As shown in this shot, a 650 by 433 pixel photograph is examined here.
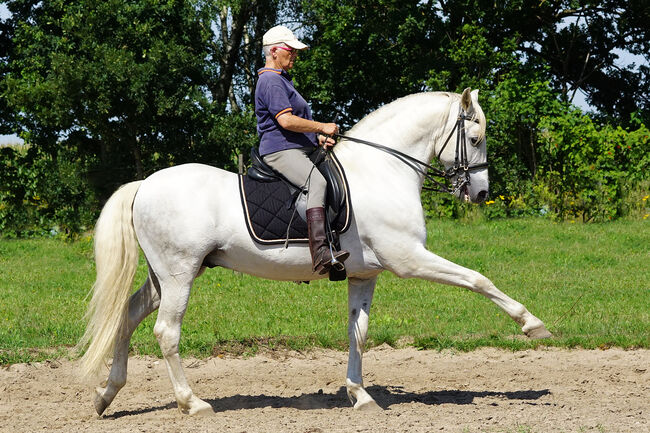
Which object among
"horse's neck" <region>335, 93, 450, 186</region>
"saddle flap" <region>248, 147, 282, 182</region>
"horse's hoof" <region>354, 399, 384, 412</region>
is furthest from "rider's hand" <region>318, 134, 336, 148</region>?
"horse's hoof" <region>354, 399, 384, 412</region>

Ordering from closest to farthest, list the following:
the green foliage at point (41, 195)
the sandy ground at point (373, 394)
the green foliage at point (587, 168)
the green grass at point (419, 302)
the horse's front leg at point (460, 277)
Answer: the sandy ground at point (373, 394) → the horse's front leg at point (460, 277) → the green grass at point (419, 302) → the green foliage at point (587, 168) → the green foliage at point (41, 195)

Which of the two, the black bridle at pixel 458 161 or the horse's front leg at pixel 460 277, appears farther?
the black bridle at pixel 458 161

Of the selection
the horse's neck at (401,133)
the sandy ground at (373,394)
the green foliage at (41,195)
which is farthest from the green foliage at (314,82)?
the horse's neck at (401,133)

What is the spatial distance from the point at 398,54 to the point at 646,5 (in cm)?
687

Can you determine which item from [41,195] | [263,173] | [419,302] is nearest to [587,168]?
[419,302]

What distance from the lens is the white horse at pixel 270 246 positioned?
596 cm

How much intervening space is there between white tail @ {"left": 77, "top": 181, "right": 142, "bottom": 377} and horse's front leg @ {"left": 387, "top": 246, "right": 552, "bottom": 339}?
1943mm

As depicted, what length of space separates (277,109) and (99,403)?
8.57 feet

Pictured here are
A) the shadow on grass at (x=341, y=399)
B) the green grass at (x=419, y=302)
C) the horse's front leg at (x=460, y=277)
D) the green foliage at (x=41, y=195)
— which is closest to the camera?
the horse's front leg at (x=460, y=277)

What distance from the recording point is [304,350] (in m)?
8.16

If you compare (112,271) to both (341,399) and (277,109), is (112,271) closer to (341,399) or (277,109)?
(277,109)

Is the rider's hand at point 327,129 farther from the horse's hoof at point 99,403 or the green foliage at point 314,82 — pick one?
the green foliage at point 314,82

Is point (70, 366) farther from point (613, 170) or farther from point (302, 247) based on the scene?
point (613, 170)

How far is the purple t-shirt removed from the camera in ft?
19.1
